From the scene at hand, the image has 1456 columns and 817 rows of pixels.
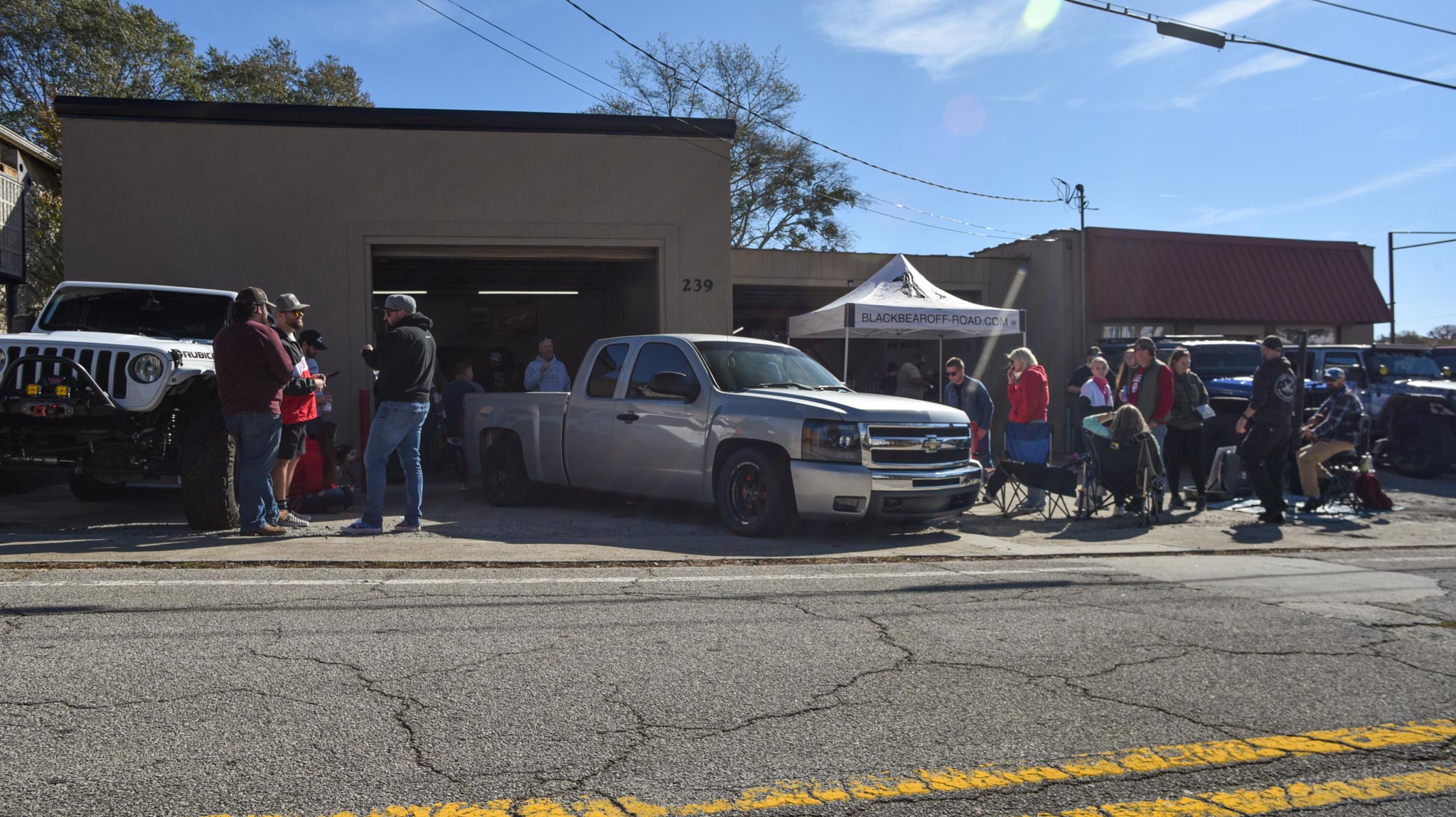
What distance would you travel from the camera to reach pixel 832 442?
809 cm

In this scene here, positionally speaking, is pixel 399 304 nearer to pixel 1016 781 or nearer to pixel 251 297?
pixel 251 297

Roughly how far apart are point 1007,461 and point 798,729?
7186 millimetres

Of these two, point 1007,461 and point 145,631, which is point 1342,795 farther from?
point 1007,461

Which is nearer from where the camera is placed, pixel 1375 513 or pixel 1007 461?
pixel 1007 461

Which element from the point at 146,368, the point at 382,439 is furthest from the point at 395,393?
the point at 146,368

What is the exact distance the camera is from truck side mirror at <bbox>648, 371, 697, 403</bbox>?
884 centimetres

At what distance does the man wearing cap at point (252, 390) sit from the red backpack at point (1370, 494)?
10.8m

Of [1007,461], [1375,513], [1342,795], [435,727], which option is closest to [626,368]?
[1007,461]

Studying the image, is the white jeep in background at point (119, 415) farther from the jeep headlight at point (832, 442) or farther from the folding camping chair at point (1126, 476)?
the folding camping chair at point (1126, 476)

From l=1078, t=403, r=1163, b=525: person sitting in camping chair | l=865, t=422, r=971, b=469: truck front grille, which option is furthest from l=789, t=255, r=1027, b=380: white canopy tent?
l=865, t=422, r=971, b=469: truck front grille

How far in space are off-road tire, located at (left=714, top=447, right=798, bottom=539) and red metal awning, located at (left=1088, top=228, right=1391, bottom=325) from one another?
15678mm

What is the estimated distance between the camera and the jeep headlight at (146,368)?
25.4 feet

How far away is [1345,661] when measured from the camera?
15.6 ft

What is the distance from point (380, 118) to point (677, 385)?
25.3 ft
